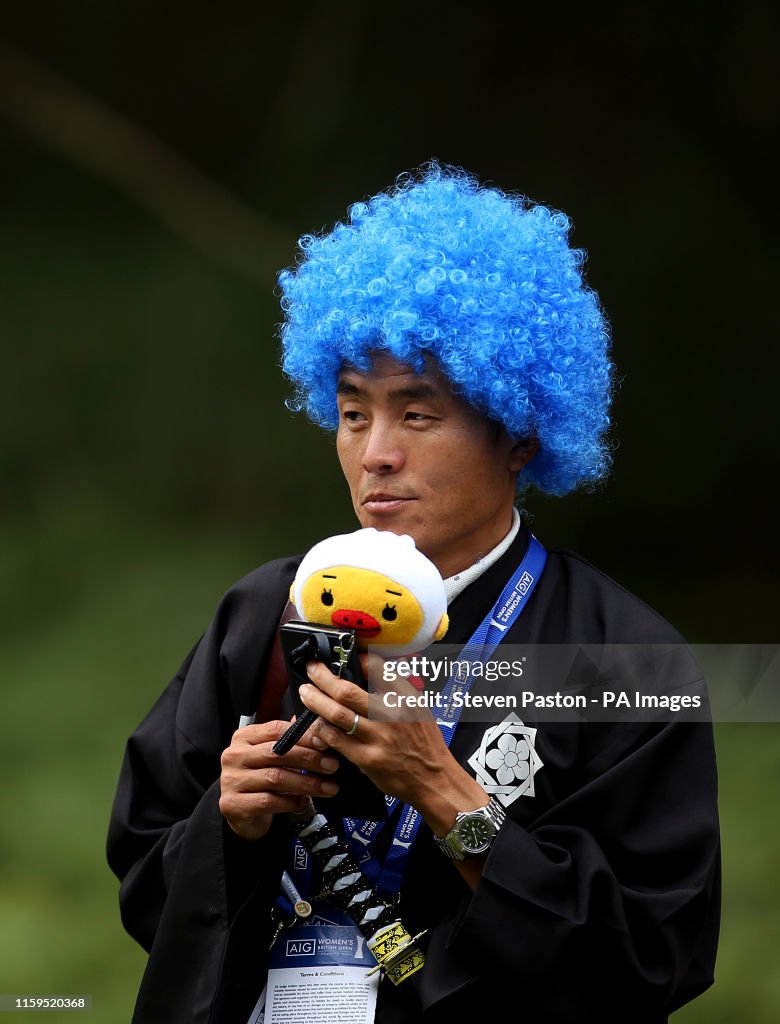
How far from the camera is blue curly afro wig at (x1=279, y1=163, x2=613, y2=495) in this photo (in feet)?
7.00

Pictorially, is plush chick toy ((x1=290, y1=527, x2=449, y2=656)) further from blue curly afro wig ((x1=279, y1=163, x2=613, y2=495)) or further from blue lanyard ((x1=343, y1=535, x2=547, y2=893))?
blue curly afro wig ((x1=279, y1=163, x2=613, y2=495))

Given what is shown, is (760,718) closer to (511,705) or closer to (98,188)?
(511,705)

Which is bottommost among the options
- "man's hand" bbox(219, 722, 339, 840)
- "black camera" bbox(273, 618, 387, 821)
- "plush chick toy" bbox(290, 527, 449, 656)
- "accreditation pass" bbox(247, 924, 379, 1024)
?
"accreditation pass" bbox(247, 924, 379, 1024)

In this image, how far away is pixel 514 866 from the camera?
6.09ft

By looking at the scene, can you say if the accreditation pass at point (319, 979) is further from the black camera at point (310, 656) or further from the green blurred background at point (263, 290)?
the green blurred background at point (263, 290)

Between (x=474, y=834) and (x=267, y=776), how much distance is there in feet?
1.00

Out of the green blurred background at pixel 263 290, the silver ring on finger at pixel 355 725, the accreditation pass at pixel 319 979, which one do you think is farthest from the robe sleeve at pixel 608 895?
the green blurred background at pixel 263 290

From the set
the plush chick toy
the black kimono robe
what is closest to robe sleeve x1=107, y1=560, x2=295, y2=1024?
the black kimono robe

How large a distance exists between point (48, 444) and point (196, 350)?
2.31 ft

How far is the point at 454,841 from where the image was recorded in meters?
1.85

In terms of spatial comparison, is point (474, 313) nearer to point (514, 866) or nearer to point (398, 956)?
point (514, 866)

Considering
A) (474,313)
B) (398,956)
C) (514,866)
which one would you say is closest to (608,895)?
(514,866)

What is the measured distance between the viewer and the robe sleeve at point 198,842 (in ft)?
6.63

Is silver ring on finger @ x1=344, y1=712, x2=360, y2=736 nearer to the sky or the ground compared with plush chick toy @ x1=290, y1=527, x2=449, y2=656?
nearer to the ground
